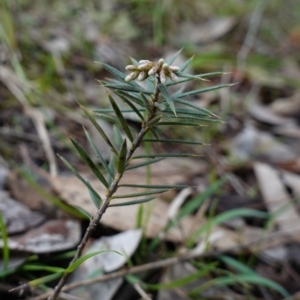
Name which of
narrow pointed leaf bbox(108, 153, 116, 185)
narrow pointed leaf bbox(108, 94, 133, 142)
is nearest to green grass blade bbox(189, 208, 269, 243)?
narrow pointed leaf bbox(108, 153, 116, 185)

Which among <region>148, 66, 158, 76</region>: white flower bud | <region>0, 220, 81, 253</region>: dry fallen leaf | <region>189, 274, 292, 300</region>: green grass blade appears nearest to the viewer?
<region>148, 66, 158, 76</region>: white flower bud

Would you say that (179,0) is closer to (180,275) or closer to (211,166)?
(211,166)

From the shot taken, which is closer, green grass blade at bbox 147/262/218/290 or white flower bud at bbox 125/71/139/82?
white flower bud at bbox 125/71/139/82

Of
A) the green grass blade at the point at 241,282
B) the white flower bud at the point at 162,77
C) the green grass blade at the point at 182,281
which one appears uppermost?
the white flower bud at the point at 162,77

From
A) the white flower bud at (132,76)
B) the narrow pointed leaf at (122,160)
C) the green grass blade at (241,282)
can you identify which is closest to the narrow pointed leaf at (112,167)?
the narrow pointed leaf at (122,160)

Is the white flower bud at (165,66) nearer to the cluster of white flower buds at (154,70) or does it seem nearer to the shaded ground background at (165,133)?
the cluster of white flower buds at (154,70)

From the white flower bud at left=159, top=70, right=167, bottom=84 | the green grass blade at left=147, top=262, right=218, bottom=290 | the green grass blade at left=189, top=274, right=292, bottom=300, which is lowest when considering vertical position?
the green grass blade at left=189, top=274, right=292, bottom=300

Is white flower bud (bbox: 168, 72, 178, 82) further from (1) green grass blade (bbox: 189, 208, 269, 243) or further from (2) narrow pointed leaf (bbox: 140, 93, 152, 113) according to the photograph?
(1) green grass blade (bbox: 189, 208, 269, 243)

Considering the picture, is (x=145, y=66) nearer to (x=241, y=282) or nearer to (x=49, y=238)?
(x=49, y=238)

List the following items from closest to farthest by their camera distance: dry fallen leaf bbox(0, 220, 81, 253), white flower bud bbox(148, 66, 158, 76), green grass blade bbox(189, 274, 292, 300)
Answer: white flower bud bbox(148, 66, 158, 76)
dry fallen leaf bbox(0, 220, 81, 253)
green grass blade bbox(189, 274, 292, 300)
